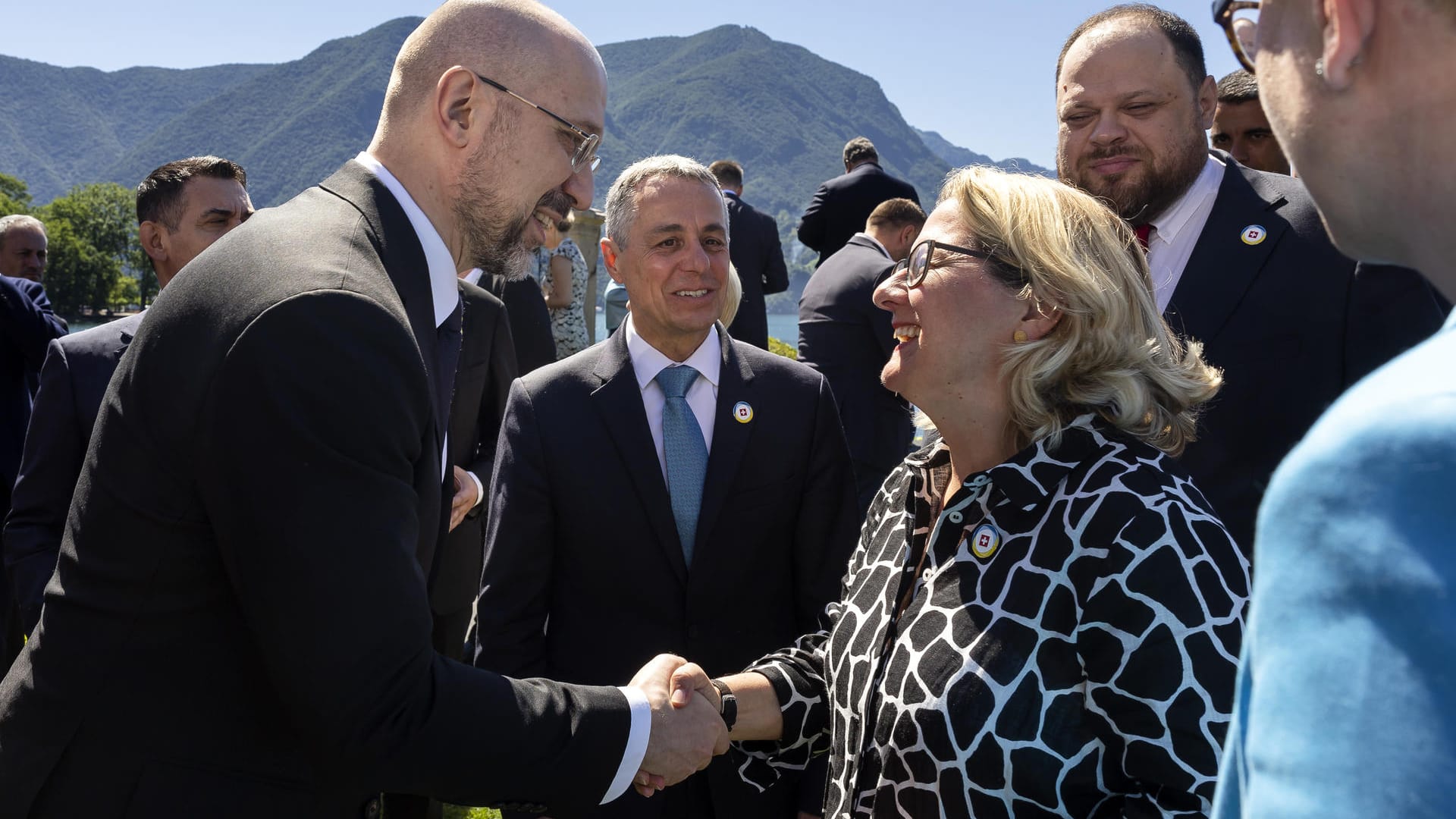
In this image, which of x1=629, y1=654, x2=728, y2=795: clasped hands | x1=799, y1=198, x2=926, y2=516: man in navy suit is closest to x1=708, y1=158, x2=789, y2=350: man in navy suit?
x1=799, y1=198, x2=926, y2=516: man in navy suit

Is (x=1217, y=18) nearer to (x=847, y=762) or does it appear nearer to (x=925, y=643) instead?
(x=925, y=643)

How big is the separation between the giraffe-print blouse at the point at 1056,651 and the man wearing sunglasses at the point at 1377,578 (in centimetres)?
109

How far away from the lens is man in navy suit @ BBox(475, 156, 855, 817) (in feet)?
10.5

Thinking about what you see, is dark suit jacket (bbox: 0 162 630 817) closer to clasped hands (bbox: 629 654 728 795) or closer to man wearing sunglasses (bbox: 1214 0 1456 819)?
clasped hands (bbox: 629 654 728 795)

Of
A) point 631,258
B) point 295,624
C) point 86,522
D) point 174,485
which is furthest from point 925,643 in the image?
point 631,258

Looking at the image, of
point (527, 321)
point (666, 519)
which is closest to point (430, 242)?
point (666, 519)

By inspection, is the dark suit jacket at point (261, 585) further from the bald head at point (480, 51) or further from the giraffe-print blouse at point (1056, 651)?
the giraffe-print blouse at point (1056, 651)

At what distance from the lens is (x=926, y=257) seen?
8.26 feet

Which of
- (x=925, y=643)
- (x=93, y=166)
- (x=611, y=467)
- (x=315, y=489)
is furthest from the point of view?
(x=93, y=166)

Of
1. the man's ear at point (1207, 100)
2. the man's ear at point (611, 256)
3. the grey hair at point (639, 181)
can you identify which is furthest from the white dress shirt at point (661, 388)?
the man's ear at point (1207, 100)

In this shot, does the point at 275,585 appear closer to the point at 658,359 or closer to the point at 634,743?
the point at 634,743

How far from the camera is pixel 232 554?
176 cm

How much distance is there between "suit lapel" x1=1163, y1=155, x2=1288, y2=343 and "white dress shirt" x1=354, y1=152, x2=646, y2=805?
2.10 meters

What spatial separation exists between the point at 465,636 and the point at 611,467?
2.33 m
